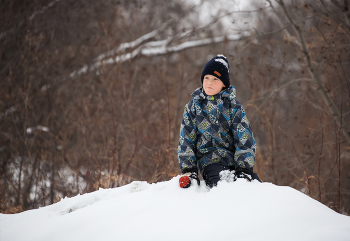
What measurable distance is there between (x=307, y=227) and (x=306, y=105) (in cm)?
602

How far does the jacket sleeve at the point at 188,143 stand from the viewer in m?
2.22

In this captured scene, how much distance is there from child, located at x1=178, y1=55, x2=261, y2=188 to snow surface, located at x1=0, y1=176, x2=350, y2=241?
218 millimetres

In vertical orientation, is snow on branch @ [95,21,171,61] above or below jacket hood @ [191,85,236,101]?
above

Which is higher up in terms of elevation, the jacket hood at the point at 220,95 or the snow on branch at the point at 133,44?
the snow on branch at the point at 133,44

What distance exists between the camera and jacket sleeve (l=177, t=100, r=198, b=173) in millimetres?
2219

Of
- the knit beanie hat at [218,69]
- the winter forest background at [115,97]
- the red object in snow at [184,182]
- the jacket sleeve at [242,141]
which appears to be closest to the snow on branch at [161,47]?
the winter forest background at [115,97]

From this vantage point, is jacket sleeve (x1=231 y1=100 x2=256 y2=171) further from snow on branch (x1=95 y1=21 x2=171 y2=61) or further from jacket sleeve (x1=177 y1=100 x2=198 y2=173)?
snow on branch (x1=95 y1=21 x2=171 y2=61)

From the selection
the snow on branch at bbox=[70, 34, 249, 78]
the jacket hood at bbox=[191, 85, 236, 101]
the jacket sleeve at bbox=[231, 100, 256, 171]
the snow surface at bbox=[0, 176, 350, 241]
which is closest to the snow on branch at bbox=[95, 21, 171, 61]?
the snow on branch at bbox=[70, 34, 249, 78]

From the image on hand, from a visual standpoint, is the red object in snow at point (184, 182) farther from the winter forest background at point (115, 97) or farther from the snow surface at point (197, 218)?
the winter forest background at point (115, 97)

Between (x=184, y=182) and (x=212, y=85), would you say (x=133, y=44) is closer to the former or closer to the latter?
(x=212, y=85)

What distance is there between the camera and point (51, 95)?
6.41 m

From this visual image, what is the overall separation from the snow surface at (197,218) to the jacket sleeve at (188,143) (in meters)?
0.16

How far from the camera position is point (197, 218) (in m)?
1.60

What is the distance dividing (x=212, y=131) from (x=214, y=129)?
2 centimetres
